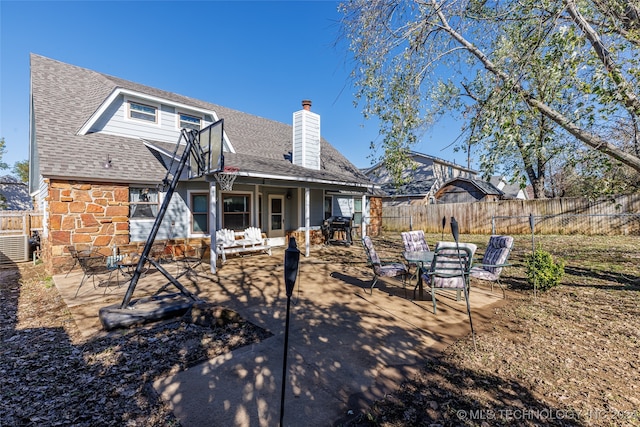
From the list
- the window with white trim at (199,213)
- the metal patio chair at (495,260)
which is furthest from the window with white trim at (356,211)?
the metal patio chair at (495,260)

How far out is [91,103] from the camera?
31.7 feet

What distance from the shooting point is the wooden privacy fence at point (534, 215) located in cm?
1407

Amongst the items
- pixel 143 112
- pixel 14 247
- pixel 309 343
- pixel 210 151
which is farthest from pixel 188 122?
pixel 309 343

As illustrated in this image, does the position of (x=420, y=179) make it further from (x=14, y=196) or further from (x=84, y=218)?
(x=14, y=196)

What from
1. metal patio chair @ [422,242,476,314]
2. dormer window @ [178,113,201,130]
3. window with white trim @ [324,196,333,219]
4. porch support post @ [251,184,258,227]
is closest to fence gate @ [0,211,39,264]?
dormer window @ [178,113,201,130]

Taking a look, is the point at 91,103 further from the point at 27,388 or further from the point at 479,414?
the point at 479,414

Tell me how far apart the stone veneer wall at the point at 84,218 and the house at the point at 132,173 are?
0.07 ft

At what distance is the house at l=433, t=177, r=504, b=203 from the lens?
2331 cm

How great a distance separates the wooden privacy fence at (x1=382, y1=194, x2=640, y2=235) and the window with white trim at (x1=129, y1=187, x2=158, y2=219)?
10219 mm

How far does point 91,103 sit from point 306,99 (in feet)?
24.2

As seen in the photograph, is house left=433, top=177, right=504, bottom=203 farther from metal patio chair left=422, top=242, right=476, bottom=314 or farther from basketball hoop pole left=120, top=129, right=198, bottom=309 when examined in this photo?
basketball hoop pole left=120, top=129, right=198, bottom=309

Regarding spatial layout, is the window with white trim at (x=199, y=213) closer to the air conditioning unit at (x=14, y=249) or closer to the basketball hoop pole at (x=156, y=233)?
the basketball hoop pole at (x=156, y=233)

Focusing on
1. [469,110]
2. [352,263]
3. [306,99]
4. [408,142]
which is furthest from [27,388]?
[306,99]

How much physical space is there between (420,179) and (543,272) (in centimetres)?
2043
